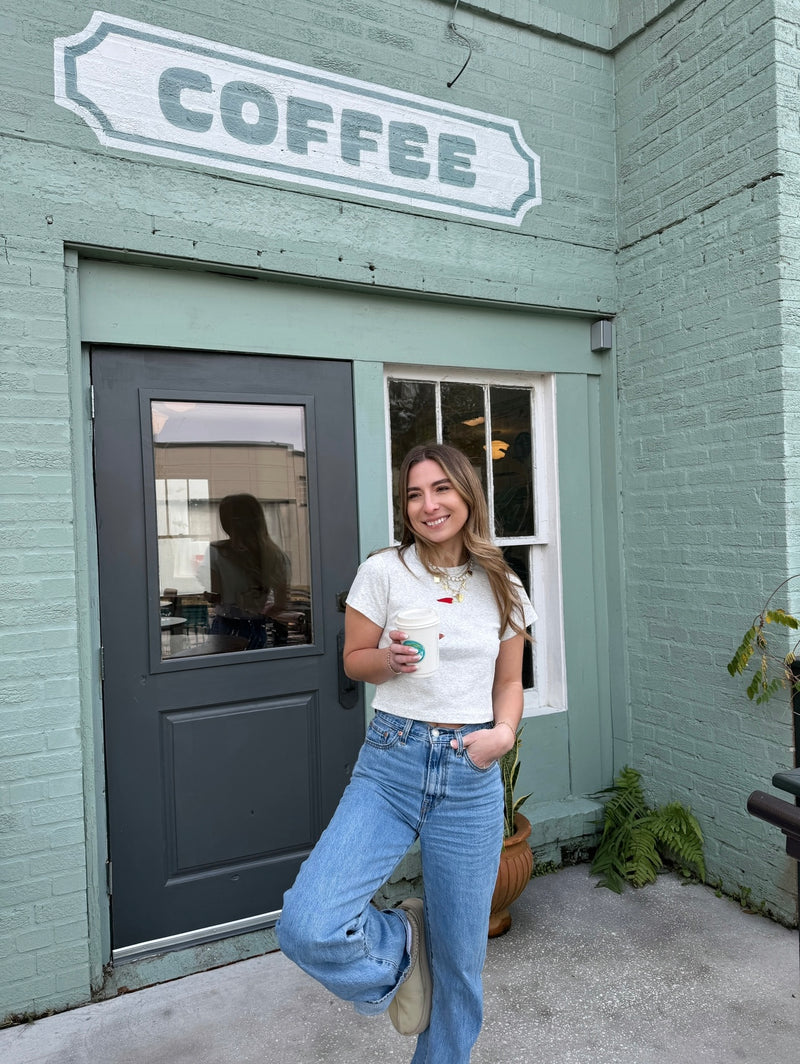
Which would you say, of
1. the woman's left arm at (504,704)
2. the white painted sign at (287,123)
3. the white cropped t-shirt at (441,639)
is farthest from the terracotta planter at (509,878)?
the white painted sign at (287,123)

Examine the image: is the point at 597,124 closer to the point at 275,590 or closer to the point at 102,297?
the point at 102,297

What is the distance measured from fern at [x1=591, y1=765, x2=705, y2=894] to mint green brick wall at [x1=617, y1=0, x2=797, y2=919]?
0.08 meters

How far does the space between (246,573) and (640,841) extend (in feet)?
7.93

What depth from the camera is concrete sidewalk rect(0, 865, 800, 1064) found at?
2.48 m

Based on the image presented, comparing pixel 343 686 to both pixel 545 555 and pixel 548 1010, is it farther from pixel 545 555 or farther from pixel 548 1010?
pixel 548 1010

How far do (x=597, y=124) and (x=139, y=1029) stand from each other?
15.6ft

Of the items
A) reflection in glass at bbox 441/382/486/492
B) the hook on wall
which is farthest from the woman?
the hook on wall

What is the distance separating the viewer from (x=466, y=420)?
12.5ft

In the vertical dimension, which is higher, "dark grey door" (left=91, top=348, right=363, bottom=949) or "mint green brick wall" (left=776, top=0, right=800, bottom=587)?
"mint green brick wall" (left=776, top=0, right=800, bottom=587)

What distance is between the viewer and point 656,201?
12.6 ft

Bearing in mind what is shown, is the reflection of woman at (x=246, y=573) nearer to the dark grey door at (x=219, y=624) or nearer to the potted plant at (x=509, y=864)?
the dark grey door at (x=219, y=624)

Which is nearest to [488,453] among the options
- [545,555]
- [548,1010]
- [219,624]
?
[545,555]

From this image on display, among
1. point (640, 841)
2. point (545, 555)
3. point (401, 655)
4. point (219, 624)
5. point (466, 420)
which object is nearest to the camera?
point (401, 655)

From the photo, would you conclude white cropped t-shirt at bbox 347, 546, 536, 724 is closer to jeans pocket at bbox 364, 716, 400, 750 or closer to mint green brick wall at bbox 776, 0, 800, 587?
jeans pocket at bbox 364, 716, 400, 750
